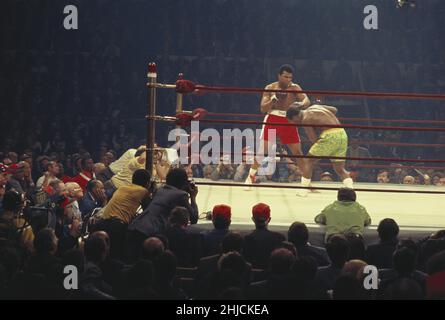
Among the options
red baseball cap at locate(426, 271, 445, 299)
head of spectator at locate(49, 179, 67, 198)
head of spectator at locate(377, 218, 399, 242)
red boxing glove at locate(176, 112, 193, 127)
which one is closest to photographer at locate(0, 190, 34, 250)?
red boxing glove at locate(176, 112, 193, 127)

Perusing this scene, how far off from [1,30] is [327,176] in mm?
6822

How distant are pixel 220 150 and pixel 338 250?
24.1 ft

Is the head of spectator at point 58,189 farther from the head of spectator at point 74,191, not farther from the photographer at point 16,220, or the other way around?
the photographer at point 16,220

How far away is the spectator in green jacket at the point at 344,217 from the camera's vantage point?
498 centimetres

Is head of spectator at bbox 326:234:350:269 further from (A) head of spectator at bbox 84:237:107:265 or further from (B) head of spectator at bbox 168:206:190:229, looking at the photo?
(A) head of spectator at bbox 84:237:107:265

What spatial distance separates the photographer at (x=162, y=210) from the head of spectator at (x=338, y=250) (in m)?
1.00

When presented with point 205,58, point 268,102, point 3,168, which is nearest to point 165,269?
point 268,102

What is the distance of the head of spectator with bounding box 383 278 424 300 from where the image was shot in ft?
11.7

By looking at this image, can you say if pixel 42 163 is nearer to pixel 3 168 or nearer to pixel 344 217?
pixel 3 168

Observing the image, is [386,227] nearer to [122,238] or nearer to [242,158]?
[122,238]

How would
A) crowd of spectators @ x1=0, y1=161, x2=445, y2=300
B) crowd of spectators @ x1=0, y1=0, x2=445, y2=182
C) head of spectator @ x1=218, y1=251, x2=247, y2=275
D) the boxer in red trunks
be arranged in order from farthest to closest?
crowd of spectators @ x1=0, y1=0, x2=445, y2=182 < the boxer in red trunks < head of spectator @ x1=218, y1=251, x2=247, y2=275 < crowd of spectators @ x1=0, y1=161, x2=445, y2=300

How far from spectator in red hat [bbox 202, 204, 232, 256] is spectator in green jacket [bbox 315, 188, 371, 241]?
0.74 m

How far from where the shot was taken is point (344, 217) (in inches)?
197
